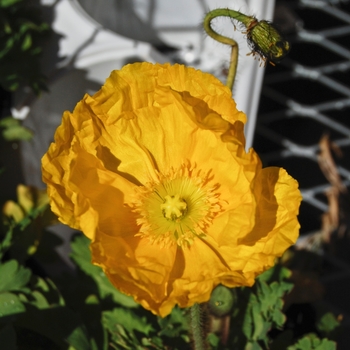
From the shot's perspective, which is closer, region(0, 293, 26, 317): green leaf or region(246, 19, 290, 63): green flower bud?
region(246, 19, 290, 63): green flower bud

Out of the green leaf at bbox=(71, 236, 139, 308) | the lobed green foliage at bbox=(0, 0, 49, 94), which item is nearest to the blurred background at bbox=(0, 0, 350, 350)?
the lobed green foliage at bbox=(0, 0, 49, 94)

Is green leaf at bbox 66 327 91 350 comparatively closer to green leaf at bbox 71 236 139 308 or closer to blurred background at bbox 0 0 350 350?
green leaf at bbox 71 236 139 308

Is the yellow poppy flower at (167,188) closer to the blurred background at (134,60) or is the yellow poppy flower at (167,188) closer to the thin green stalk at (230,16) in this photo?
the thin green stalk at (230,16)

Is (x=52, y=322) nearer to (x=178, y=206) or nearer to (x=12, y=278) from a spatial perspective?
(x=12, y=278)

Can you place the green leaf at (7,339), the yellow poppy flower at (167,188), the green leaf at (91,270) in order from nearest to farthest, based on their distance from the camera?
the yellow poppy flower at (167,188) → the green leaf at (7,339) → the green leaf at (91,270)

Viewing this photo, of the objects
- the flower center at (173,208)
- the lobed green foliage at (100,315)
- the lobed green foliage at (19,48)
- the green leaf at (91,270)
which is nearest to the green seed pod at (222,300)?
the lobed green foliage at (100,315)

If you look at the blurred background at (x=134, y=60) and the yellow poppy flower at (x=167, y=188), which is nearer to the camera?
the yellow poppy flower at (x=167, y=188)

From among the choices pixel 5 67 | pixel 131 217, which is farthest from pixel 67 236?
pixel 131 217
